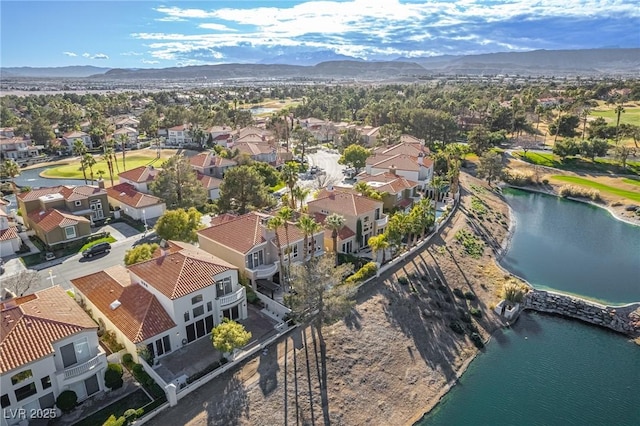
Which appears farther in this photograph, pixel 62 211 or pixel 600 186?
pixel 600 186

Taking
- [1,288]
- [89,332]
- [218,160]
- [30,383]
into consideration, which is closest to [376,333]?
[89,332]

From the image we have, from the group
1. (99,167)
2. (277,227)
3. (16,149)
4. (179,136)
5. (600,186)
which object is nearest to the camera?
(277,227)

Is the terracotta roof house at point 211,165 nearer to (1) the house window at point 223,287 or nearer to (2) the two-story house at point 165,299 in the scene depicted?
(2) the two-story house at point 165,299

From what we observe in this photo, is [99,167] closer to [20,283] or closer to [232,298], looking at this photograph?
[20,283]

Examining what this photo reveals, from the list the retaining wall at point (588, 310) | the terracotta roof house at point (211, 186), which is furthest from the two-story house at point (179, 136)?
the retaining wall at point (588, 310)

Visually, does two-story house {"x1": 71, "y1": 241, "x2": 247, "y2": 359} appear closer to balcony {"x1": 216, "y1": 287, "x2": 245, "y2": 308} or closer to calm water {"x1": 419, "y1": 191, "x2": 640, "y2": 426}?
balcony {"x1": 216, "y1": 287, "x2": 245, "y2": 308}

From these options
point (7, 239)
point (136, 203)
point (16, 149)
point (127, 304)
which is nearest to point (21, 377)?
point (127, 304)
